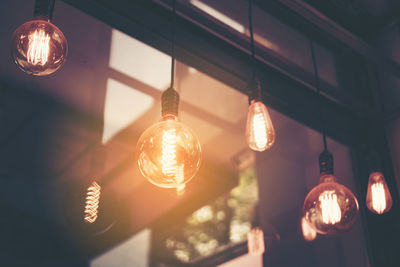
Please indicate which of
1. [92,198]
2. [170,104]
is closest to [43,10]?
[170,104]

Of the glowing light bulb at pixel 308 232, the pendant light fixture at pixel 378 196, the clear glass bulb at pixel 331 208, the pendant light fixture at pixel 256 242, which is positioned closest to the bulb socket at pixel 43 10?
the clear glass bulb at pixel 331 208

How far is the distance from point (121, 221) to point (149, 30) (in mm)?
2877

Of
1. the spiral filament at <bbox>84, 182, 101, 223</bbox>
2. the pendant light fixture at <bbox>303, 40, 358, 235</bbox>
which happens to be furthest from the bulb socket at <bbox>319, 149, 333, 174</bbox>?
the spiral filament at <bbox>84, 182, 101, 223</bbox>

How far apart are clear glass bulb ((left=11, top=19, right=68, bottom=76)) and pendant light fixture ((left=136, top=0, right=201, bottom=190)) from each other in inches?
17.8

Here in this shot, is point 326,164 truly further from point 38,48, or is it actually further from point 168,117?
point 38,48

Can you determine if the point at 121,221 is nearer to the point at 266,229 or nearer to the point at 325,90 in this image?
the point at 266,229

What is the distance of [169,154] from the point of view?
51.8 inches

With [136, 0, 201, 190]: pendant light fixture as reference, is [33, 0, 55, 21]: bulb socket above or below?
above

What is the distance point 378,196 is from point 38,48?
188cm

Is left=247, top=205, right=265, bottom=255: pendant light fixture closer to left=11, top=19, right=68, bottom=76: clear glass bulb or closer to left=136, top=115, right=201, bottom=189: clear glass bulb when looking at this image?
left=136, top=115, right=201, bottom=189: clear glass bulb

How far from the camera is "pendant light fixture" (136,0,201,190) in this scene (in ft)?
4.34

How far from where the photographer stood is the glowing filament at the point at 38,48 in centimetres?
146

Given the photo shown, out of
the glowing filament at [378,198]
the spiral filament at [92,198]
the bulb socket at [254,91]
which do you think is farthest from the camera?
the spiral filament at [92,198]

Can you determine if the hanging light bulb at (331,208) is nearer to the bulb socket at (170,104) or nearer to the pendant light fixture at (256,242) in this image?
the bulb socket at (170,104)
